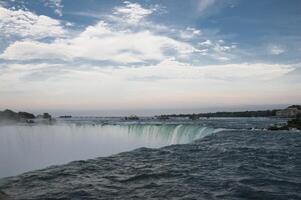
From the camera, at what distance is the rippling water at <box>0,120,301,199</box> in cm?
1287

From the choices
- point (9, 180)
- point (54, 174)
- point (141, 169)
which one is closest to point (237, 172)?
point (141, 169)

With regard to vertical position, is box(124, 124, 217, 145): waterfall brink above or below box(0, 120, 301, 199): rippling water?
above

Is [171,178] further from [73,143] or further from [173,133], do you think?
[173,133]

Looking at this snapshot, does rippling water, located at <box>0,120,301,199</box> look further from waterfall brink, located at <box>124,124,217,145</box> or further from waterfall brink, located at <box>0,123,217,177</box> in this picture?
waterfall brink, located at <box>124,124,217,145</box>

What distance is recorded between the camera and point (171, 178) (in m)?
15.8

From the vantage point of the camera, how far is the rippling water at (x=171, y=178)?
12.9 m

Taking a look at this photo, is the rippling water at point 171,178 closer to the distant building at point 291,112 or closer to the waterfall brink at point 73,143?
the waterfall brink at point 73,143

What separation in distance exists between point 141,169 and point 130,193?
5386 mm

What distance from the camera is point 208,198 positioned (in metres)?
12.2

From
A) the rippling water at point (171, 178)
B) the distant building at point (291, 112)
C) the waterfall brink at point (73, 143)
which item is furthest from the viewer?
the distant building at point (291, 112)

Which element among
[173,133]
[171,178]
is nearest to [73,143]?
[173,133]

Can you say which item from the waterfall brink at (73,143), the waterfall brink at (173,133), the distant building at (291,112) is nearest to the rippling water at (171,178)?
the waterfall brink at (73,143)

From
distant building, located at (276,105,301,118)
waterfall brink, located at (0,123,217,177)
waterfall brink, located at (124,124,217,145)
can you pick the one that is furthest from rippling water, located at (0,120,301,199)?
distant building, located at (276,105,301,118)

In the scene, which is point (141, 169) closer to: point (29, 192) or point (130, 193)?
point (130, 193)
